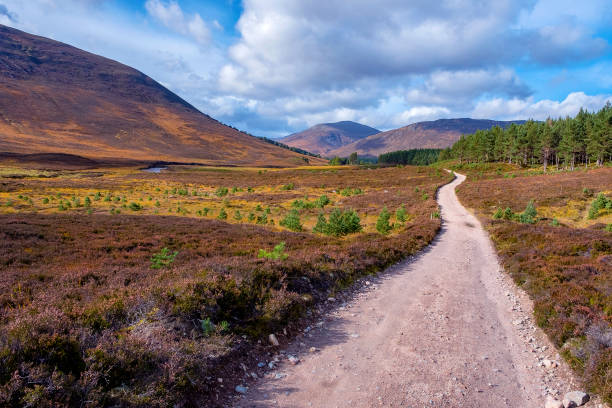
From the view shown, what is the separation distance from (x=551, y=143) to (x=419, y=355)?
340 feet

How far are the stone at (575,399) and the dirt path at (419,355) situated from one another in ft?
1.02

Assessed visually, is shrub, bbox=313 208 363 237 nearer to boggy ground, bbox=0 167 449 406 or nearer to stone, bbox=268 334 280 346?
boggy ground, bbox=0 167 449 406

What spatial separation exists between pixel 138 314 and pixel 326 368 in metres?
3.88

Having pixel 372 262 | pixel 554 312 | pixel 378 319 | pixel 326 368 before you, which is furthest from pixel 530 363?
pixel 372 262

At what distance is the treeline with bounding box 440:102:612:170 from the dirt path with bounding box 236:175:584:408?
90.1 metres

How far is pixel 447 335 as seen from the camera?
712 cm

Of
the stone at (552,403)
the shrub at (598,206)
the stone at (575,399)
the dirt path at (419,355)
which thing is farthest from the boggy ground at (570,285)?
the shrub at (598,206)

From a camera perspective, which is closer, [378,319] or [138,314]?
[138,314]

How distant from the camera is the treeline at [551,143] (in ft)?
240

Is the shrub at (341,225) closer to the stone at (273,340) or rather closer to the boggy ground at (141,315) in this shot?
the boggy ground at (141,315)

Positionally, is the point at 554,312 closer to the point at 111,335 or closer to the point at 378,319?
the point at 378,319

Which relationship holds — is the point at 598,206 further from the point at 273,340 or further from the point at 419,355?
the point at 273,340

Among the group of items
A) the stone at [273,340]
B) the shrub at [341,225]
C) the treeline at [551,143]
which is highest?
the treeline at [551,143]

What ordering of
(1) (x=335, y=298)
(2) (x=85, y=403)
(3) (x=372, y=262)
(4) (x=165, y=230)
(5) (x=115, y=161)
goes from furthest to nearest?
1. (5) (x=115, y=161)
2. (4) (x=165, y=230)
3. (3) (x=372, y=262)
4. (1) (x=335, y=298)
5. (2) (x=85, y=403)
